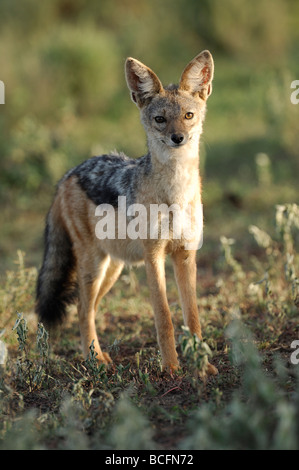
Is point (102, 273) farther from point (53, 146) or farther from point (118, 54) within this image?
point (118, 54)

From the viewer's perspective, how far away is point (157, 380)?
3.95 meters

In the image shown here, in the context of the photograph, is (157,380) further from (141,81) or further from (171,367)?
(141,81)

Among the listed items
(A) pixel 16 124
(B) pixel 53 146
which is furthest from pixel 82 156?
(A) pixel 16 124

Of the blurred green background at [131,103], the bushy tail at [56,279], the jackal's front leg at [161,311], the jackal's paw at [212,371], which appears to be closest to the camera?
the jackal's paw at [212,371]

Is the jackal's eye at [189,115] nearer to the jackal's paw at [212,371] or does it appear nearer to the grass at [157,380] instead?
the grass at [157,380]

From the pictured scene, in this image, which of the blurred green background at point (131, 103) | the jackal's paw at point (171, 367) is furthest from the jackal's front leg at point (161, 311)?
the blurred green background at point (131, 103)

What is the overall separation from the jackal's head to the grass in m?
1.09

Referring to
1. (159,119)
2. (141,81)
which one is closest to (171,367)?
(159,119)

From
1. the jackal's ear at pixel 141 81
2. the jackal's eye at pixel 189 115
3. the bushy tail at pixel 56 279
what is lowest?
the bushy tail at pixel 56 279

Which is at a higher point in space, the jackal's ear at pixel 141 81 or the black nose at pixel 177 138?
the jackal's ear at pixel 141 81

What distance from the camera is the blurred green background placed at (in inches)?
349

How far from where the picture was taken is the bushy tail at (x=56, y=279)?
4973 mm

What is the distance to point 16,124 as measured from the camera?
11273 millimetres

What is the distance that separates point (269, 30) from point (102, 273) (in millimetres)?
12951
